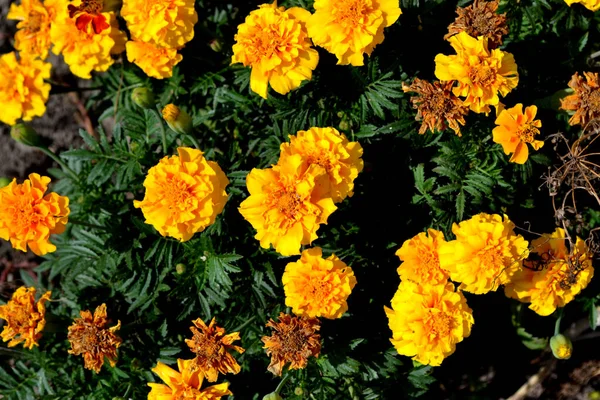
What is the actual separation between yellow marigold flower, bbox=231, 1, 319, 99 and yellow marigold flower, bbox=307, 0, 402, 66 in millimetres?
60

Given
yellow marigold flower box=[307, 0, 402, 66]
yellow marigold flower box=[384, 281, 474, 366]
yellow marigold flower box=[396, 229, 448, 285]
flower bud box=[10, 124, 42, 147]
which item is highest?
yellow marigold flower box=[307, 0, 402, 66]

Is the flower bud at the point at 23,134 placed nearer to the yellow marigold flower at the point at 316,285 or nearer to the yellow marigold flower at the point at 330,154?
the yellow marigold flower at the point at 330,154

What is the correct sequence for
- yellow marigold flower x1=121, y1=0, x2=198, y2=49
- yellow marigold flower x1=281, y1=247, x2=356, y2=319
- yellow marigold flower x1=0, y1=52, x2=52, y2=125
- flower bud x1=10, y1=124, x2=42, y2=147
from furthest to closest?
yellow marigold flower x1=0, y1=52, x2=52, y2=125 < flower bud x1=10, y1=124, x2=42, y2=147 < yellow marigold flower x1=121, y1=0, x2=198, y2=49 < yellow marigold flower x1=281, y1=247, x2=356, y2=319

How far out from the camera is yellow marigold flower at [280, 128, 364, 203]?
229cm

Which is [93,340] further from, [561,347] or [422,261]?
[561,347]

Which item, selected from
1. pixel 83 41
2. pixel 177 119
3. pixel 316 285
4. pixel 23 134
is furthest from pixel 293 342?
pixel 83 41

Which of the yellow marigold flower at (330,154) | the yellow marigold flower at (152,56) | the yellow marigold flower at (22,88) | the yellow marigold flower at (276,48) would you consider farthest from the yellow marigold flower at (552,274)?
the yellow marigold flower at (22,88)

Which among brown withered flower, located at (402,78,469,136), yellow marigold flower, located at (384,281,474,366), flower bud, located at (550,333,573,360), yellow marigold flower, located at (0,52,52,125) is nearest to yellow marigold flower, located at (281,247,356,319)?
yellow marigold flower, located at (384,281,474,366)

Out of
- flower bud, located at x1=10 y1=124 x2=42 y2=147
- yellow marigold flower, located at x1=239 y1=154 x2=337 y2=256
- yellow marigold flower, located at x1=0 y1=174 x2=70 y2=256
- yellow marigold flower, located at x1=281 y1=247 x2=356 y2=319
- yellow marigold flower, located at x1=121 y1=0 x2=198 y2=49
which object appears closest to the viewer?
yellow marigold flower, located at x1=239 y1=154 x2=337 y2=256

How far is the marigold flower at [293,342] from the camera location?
2.34 meters

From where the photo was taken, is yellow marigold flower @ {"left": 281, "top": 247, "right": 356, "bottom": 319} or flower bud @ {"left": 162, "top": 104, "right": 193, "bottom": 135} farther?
flower bud @ {"left": 162, "top": 104, "right": 193, "bottom": 135}

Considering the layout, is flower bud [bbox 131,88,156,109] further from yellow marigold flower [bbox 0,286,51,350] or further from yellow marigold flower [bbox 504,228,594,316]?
yellow marigold flower [bbox 504,228,594,316]

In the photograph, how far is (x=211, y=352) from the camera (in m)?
2.37

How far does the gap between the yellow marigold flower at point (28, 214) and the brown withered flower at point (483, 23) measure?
5.26ft
